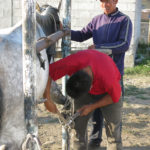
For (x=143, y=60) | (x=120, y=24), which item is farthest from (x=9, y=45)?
(x=143, y=60)

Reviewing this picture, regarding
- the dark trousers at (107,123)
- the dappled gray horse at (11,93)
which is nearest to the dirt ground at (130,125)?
the dark trousers at (107,123)

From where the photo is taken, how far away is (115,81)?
227 centimetres

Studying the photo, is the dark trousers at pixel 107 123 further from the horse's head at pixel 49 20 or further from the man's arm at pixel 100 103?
the horse's head at pixel 49 20

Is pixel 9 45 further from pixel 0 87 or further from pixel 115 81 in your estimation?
pixel 115 81

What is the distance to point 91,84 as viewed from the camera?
2.12m

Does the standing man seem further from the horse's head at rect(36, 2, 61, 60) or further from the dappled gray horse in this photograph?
the dappled gray horse

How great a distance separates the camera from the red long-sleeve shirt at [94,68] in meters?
2.14

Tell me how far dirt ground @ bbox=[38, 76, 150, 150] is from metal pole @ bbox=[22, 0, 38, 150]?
1959 millimetres

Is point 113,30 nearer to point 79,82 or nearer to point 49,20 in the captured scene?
point 49,20

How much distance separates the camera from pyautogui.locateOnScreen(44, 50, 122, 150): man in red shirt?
2052mm

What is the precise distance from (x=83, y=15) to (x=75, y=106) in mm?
4641

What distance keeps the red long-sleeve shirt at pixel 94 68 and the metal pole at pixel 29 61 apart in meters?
0.77

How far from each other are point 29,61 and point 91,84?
0.86m

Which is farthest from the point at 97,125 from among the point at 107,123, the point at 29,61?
the point at 29,61
